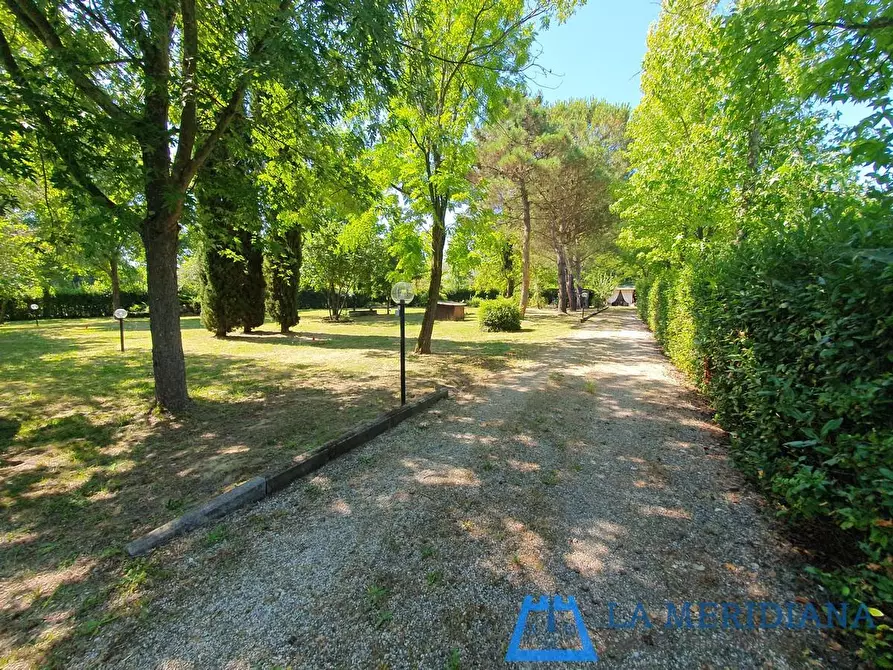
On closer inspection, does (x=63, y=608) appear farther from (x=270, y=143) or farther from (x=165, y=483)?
(x=270, y=143)

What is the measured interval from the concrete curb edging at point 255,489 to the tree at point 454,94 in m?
5.71

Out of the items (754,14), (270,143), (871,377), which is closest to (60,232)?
(270,143)

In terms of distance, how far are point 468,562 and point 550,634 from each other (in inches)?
23.6

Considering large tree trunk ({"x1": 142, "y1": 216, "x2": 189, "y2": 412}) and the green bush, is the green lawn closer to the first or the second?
large tree trunk ({"x1": 142, "y1": 216, "x2": 189, "y2": 412})

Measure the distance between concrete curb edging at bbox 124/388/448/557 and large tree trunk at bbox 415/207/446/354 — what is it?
207 inches

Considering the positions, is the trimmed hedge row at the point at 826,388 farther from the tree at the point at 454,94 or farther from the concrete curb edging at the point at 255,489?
the tree at the point at 454,94

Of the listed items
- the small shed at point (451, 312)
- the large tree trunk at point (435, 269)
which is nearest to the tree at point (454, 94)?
the large tree trunk at point (435, 269)

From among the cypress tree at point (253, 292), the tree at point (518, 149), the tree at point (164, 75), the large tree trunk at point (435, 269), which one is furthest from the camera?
the tree at point (518, 149)

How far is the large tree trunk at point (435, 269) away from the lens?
8906mm

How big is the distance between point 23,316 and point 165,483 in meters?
33.5

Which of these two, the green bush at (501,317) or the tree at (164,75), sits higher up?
the tree at (164,75)

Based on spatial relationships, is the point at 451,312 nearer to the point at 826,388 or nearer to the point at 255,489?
the point at 255,489

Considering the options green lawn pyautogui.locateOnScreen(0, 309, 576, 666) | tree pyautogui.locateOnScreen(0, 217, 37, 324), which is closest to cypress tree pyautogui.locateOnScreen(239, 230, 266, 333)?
green lawn pyautogui.locateOnScreen(0, 309, 576, 666)

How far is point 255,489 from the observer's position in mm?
2914
